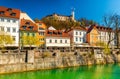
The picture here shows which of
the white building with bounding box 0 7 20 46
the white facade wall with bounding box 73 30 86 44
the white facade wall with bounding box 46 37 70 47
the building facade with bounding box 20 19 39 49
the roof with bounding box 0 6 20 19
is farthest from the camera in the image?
the white facade wall with bounding box 73 30 86 44

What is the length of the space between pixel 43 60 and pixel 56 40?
19.3 meters

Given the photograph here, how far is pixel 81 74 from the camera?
141 feet

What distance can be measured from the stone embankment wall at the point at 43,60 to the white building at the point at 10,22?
44.0 feet

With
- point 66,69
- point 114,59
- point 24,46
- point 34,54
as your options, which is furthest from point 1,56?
point 114,59

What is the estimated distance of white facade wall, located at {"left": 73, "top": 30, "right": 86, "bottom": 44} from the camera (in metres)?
73.9

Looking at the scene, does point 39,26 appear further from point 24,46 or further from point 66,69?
point 66,69

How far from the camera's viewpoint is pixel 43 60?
47406 mm

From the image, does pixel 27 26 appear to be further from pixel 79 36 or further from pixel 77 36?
pixel 79 36

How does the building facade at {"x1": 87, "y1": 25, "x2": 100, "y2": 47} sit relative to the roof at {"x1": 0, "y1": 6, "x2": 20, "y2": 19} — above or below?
below

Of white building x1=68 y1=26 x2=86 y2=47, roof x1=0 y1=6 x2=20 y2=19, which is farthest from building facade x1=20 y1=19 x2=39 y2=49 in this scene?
white building x1=68 y1=26 x2=86 y2=47

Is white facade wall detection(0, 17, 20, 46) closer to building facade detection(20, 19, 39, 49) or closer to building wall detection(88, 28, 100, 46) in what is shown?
building facade detection(20, 19, 39, 49)

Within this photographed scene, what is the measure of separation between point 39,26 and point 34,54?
19933 millimetres

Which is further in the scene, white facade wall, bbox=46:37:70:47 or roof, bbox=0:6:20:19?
white facade wall, bbox=46:37:70:47

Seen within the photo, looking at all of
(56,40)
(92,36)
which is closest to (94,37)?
(92,36)
